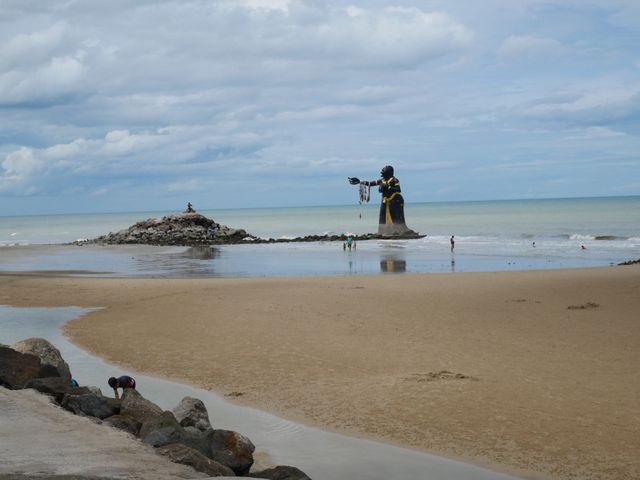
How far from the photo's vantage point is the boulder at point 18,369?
9.27 m

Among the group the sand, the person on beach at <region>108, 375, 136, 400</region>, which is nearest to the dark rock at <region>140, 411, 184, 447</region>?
the person on beach at <region>108, 375, 136, 400</region>

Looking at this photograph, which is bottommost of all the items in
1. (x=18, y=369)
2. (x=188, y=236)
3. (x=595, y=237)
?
(x=18, y=369)

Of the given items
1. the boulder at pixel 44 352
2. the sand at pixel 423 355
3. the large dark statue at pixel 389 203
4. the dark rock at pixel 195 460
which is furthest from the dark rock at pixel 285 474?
the large dark statue at pixel 389 203

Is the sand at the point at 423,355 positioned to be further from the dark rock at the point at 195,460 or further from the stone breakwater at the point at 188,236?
the stone breakwater at the point at 188,236

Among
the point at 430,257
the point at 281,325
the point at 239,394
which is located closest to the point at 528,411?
the point at 239,394

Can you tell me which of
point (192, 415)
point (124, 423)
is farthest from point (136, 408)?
point (192, 415)

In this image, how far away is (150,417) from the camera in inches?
303

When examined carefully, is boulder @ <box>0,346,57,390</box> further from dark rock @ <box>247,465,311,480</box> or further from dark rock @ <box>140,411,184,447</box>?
dark rock @ <box>247,465,311,480</box>

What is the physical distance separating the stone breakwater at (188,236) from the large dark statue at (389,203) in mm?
741

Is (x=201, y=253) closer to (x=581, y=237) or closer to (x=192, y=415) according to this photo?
(x=581, y=237)

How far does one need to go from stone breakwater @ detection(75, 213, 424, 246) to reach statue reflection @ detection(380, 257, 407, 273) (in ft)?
65.1

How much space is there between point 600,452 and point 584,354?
207 inches

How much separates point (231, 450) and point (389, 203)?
5242 cm

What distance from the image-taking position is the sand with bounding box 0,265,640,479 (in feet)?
28.6
